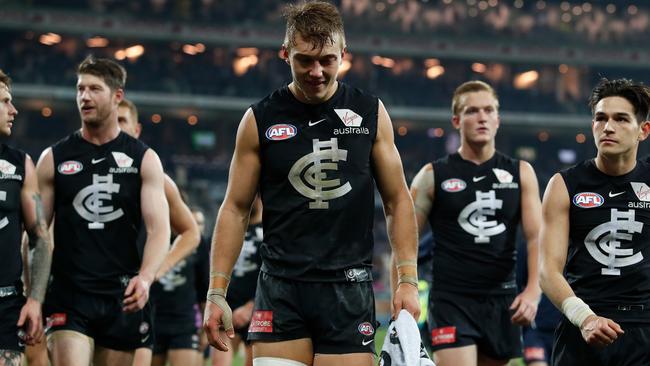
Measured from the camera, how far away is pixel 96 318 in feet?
23.5

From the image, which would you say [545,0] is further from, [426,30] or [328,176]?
[328,176]

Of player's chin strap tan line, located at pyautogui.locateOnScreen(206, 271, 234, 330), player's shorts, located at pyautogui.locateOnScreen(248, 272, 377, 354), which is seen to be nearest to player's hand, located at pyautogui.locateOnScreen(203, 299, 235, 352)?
player's chin strap tan line, located at pyautogui.locateOnScreen(206, 271, 234, 330)

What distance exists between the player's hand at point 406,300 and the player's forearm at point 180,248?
3183 millimetres

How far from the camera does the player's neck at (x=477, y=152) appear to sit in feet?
28.7

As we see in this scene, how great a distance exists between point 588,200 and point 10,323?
3954 mm

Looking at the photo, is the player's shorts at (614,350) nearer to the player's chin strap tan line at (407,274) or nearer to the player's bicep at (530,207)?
the player's chin strap tan line at (407,274)

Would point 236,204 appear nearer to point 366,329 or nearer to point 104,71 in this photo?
point 366,329

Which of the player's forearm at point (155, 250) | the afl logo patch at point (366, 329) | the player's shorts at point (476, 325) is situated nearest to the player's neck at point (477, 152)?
the player's shorts at point (476, 325)

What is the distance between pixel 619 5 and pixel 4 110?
197 feet

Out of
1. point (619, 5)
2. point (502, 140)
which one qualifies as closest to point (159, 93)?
point (502, 140)

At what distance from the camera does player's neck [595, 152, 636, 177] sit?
6.50m

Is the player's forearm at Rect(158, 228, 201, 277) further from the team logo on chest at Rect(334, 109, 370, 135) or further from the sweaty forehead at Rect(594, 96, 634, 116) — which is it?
the sweaty forehead at Rect(594, 96, 634, 116)

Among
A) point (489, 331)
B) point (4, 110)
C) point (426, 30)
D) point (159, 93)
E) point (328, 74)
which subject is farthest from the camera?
point (426, 30)

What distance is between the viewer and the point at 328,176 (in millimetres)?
5320
